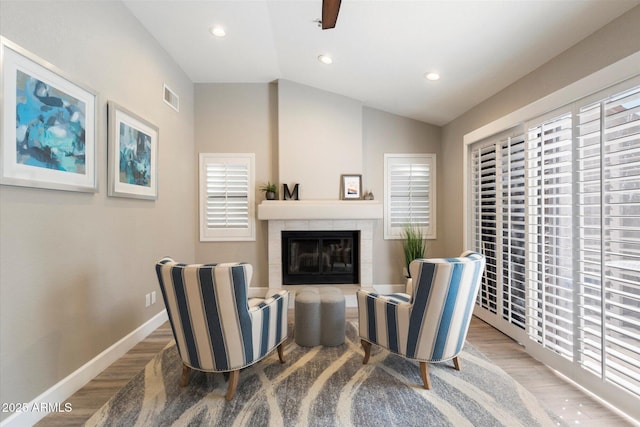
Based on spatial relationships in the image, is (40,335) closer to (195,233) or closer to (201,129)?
(195,233)

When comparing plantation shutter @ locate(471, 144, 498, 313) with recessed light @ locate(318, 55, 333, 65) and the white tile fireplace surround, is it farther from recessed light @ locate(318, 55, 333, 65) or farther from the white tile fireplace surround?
recessed light @ locate(318, 55, 333, 65)

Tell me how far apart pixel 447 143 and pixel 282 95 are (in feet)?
8.15

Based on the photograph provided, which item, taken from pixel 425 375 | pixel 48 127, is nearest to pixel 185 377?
pixel 425 375

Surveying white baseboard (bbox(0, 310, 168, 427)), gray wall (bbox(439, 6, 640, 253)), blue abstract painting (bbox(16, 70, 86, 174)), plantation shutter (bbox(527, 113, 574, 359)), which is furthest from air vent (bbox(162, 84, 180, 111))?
plantation shutter (bbox(527, 113, 574, 359))

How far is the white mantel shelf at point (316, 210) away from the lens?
3883mm

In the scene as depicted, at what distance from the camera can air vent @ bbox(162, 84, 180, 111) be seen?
3.33 m

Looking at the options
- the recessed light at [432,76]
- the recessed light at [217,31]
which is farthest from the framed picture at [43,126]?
the recessed light at [432,76]

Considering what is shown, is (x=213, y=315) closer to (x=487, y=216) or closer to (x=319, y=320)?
(x=319, y=320)

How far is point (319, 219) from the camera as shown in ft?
13.0

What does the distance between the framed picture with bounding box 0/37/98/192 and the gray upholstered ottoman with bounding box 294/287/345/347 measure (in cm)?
196

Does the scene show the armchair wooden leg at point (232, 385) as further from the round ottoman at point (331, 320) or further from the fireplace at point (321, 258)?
the fireplace at point (321, 258)

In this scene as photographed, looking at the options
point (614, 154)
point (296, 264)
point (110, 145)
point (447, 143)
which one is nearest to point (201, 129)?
point (110, 145)

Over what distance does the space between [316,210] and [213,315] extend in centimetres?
227

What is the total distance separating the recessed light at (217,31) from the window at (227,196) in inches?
61.9
